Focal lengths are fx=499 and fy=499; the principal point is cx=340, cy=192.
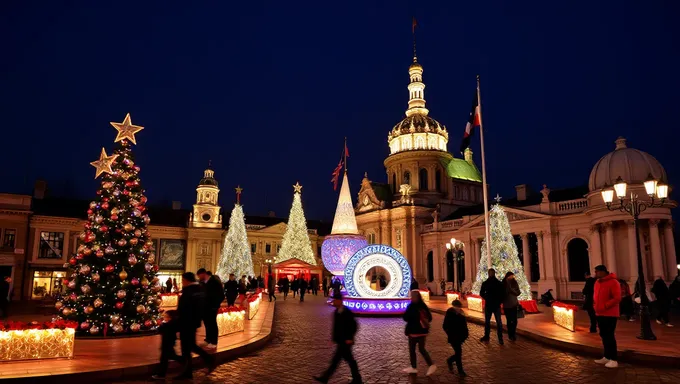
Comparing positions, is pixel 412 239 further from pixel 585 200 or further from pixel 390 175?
pixel 585 200

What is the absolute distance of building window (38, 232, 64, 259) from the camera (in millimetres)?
44906

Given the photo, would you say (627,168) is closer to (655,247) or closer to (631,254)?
(655,247)

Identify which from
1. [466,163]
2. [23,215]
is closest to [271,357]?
[23,215]

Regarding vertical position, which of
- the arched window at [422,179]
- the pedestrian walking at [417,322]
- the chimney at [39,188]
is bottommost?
the pedestrian walking at [417,322]

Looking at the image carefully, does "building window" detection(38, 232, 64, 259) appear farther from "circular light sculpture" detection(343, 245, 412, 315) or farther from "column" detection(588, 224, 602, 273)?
"column" detection(588, 224, 602, 273)

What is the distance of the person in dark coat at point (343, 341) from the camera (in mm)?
7715

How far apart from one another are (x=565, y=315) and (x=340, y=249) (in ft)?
52.1

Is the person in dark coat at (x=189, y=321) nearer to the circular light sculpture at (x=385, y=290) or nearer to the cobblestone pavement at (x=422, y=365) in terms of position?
the cobblestone pavement at (x=422, y=365)

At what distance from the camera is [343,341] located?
7781 mm

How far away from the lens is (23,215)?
41.2 m

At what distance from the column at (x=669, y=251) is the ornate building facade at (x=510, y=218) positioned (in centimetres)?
5

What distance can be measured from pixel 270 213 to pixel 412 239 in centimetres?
3227

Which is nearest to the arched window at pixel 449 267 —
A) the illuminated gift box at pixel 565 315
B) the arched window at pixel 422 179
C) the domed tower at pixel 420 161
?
the domed tower at pixel 420 161

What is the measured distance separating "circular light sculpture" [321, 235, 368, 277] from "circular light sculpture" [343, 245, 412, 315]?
21.1ft
